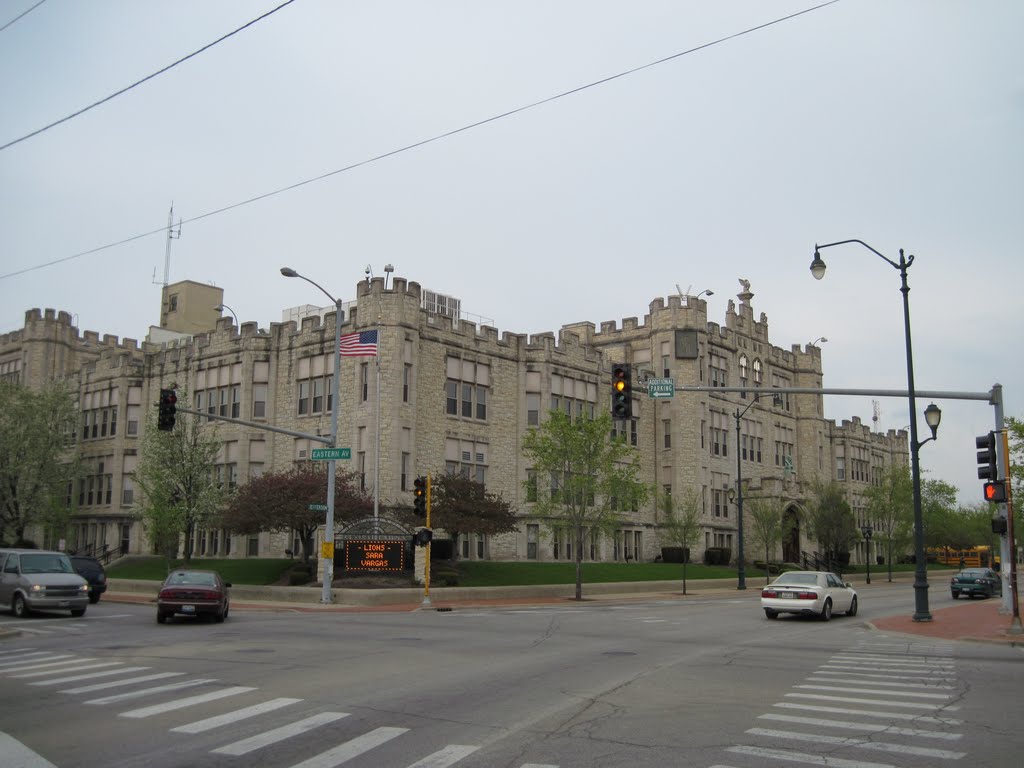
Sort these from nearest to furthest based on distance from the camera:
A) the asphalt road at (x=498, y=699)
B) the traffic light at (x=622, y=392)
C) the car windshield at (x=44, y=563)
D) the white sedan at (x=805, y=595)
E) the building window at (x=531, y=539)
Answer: the asphalt road at (x=498, y=699), the traffic light at (x=622, y=392), the car windshield at (x=44, y=563), the white sedan at (x=805, y=595), the building window at (x=531, y=539)

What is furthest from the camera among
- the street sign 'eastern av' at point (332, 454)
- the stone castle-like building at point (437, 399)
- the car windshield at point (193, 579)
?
the stone castle-like building at point (437, 399)

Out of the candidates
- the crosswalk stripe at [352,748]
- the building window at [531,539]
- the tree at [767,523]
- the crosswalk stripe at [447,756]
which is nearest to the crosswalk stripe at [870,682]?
the crosswalk stripe at [447,756]

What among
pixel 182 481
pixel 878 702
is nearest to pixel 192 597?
pixel 878 702

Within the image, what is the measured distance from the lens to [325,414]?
4819cm

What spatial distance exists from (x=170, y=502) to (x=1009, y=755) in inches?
1618

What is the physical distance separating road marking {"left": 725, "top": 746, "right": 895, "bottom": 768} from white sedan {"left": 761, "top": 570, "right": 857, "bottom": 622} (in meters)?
20.0

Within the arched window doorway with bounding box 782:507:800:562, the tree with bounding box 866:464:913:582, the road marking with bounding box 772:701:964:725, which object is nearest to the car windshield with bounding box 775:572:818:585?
the road marking with bounding box 772:701:964:725

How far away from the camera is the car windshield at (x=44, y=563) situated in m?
27.3

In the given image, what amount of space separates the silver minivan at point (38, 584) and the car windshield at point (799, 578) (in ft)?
69.8

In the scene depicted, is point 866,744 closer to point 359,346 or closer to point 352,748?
point 352,748

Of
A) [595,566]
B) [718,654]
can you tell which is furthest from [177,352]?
[718,654]

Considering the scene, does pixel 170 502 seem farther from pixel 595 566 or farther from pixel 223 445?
pixel 595 566

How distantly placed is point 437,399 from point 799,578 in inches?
921

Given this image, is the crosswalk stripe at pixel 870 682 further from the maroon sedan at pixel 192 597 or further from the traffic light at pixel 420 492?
the traffic light at pixel 420 492
